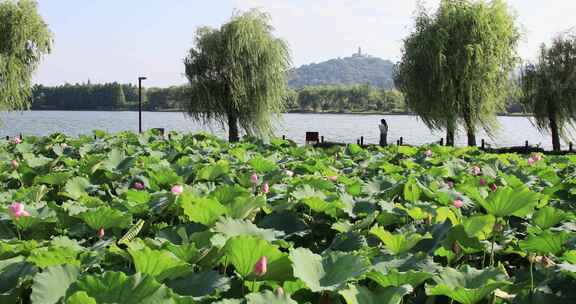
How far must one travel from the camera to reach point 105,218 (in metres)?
2.14

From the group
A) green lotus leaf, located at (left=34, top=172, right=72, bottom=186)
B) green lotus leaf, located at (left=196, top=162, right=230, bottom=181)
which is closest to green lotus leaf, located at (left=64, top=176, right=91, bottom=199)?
green lotus leaf, located at (left=34, top=172, right=72, bottom=186)

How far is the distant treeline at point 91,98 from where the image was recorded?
442ft

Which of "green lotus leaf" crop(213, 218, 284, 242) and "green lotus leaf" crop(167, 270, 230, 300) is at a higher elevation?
"green lotus leaf" crop(213, 218, 284, 242)

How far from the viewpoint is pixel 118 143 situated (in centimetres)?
653

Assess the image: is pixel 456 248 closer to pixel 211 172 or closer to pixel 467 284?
pixel 467 284

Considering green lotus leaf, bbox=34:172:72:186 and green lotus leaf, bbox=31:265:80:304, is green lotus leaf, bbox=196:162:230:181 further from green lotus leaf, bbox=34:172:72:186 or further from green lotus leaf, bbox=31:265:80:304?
green lotus leaf, bbox=31:265:80:304

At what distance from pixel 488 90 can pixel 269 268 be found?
25.8 meters

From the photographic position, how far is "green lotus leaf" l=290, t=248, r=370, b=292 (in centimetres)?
145

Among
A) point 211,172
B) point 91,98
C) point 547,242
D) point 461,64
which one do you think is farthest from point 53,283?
point 91,98

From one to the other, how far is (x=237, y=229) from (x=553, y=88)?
97.7 feet

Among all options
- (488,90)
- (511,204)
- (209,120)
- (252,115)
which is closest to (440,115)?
(488,90)

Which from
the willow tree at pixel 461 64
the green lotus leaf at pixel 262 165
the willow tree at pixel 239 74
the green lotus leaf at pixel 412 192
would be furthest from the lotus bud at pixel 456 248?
the willow tree at pixel 239 74

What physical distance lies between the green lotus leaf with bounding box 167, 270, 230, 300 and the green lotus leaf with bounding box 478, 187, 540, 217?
1.12 m

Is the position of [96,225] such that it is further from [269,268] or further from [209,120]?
[209,120]
